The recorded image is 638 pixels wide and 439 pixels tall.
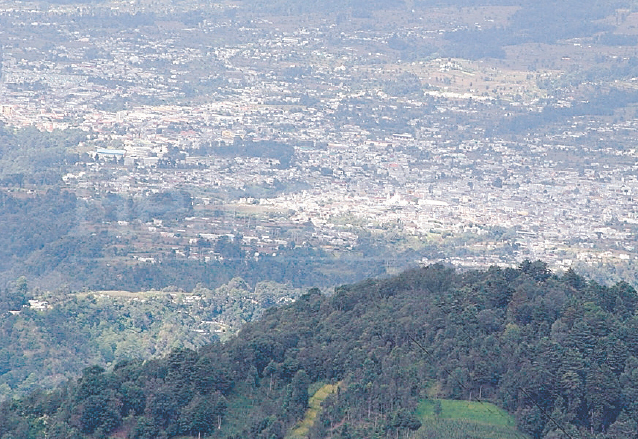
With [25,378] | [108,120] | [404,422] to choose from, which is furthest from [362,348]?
[108,120]

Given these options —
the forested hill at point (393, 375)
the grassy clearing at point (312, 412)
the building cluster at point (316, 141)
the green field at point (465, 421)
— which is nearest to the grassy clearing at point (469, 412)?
the green field at point (465, 421)

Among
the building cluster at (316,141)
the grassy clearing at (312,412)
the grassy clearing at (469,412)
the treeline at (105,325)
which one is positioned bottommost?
the building cluster at (316,141)

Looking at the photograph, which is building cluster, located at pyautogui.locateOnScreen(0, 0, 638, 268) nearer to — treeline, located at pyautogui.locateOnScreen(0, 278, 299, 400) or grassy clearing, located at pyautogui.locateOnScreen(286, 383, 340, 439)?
treeline, located at pyautogui.locateOnScreen(0, 278, 299, 400)

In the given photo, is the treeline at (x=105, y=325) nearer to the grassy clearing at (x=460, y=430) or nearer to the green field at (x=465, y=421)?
the green field at (x=465, y=421)

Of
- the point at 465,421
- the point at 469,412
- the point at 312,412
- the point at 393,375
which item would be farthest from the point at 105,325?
the point at 465,421

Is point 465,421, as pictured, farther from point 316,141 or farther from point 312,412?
point 316,141

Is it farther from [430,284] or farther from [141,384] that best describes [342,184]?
[141,384]
